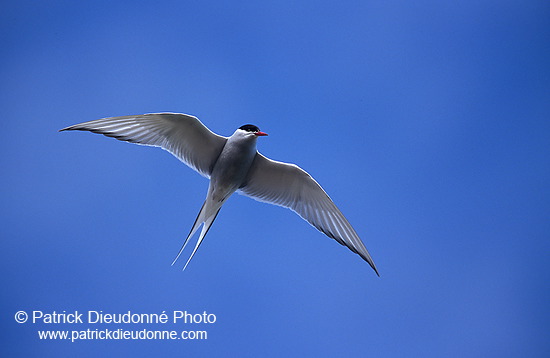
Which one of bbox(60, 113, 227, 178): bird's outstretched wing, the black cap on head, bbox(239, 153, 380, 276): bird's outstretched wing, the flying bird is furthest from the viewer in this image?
bbox(239, 153, 380, 276): bird's outstretched wing

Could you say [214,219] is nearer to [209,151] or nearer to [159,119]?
[209,151]

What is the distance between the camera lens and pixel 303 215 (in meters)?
4.77

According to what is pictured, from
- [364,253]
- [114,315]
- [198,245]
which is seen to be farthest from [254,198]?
[114,315]

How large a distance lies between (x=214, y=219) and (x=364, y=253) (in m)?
1.50

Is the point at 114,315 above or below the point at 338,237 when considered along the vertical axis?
below

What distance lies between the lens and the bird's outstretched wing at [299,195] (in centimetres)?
457

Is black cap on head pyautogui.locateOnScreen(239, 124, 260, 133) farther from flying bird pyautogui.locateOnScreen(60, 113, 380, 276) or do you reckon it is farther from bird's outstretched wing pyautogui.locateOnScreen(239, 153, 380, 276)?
bird's outstretched wing pyautogui.locateOnScreen(239, 153, 380, 276)

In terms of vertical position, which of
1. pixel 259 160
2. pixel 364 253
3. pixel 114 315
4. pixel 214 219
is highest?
pixel 259 160

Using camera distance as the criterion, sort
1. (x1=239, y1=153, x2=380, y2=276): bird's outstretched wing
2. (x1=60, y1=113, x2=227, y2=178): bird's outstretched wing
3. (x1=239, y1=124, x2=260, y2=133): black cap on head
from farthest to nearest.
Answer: (x1=239, y1=153, x2=380, y2=276): bird's outstretched wing → (x1=239, y1=124, x2=260, y2=133): black cap on head → (x1=60, y1=113, x2=227, y2=178): bird's outstretched wing

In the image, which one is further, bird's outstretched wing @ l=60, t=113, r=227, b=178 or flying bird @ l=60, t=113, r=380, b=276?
flying bird @ l=60, t=113, r=380, b=276

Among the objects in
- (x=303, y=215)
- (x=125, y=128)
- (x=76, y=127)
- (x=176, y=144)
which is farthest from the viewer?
(x=303, y=215)

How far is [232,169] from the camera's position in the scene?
441cm

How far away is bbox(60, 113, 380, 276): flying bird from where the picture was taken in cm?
416

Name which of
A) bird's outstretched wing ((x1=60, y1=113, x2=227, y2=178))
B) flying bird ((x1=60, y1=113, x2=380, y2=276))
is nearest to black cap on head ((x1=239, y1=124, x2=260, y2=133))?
flying bird ((x1=60, y1=113, x2=380, y2=276))
